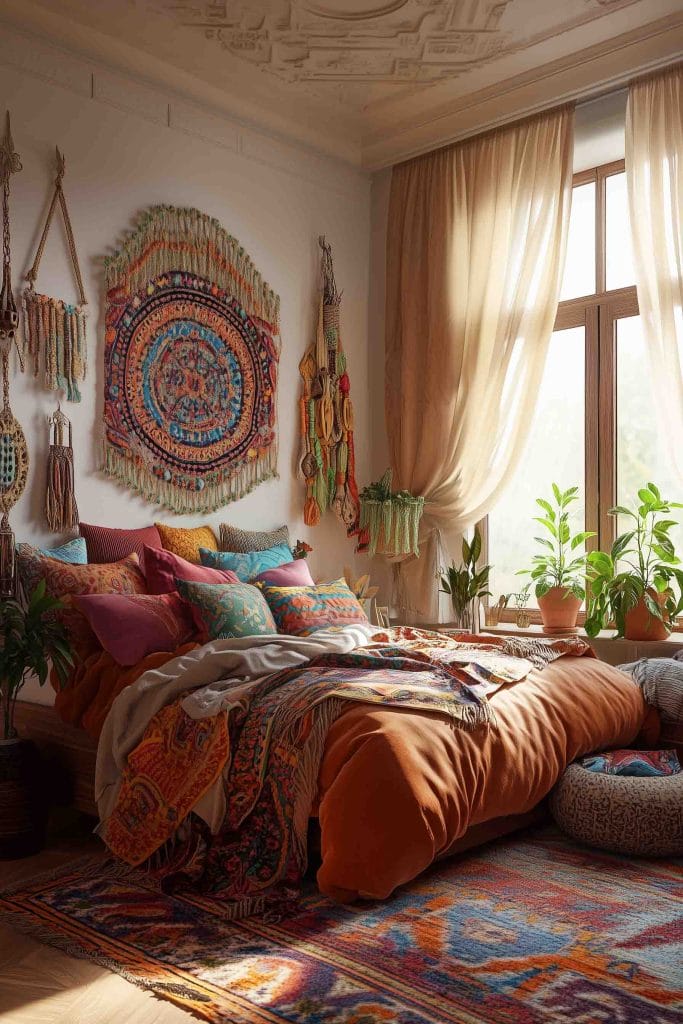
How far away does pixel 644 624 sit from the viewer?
13.7 feet

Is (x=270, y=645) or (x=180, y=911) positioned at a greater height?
(x=270, y=645)

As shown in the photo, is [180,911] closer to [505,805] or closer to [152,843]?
[152,843]

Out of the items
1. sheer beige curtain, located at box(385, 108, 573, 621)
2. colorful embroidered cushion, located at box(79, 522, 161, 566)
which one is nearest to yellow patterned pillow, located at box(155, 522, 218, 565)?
colorful embroidered cushion, located at box(79, 522, 161, 566)

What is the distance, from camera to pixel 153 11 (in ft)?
12.9

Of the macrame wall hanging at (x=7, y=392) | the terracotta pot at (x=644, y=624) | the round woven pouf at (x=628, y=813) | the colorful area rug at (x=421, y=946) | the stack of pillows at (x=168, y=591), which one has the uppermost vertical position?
the macrame wall hanging at (x=7, y=392)

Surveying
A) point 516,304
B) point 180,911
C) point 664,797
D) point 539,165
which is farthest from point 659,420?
point 180,911

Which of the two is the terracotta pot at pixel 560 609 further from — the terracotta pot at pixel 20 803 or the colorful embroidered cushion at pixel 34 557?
the terracotta pot at pixel 20 803

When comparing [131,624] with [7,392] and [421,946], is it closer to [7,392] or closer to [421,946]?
[7,392]

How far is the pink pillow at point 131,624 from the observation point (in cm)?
321

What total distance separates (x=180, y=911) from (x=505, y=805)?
99 cm

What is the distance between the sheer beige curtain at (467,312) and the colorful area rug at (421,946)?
250 cm

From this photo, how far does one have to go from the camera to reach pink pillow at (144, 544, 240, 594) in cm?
365

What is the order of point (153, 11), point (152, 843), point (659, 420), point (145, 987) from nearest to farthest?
point (145, 987)
point (152, 843)
point (153, 11)
point (659, 420)

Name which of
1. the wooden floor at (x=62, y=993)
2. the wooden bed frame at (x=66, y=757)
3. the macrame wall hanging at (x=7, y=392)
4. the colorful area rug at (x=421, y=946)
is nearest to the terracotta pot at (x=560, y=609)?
the colorful area rug at (x=421, y=946)
